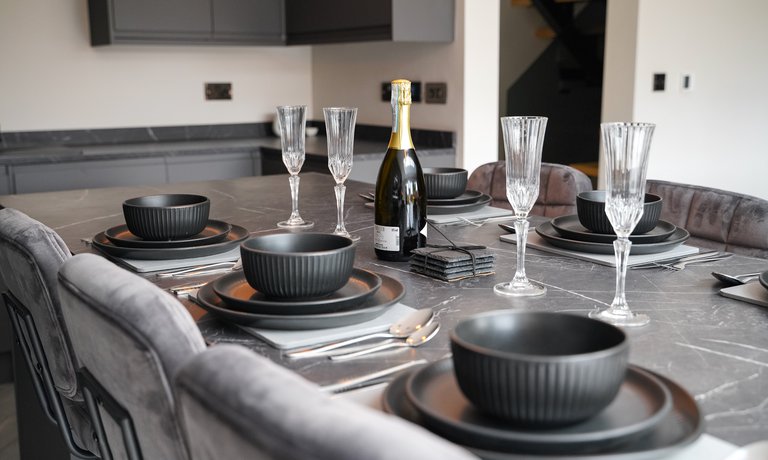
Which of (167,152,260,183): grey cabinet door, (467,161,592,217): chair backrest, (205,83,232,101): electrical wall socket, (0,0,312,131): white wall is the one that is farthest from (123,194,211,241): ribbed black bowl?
(205,83,232,101): electrical wall socket

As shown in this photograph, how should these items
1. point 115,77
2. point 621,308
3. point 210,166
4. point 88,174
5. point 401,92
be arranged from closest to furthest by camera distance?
1. point 621,308
2. point 401,92
3. point 88,174
4. point 210,166
5. point 115,77

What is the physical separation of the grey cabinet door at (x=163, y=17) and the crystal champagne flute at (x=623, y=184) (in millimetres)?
3430

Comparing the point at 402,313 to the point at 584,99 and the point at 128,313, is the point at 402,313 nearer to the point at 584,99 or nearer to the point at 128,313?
the point at 128,313

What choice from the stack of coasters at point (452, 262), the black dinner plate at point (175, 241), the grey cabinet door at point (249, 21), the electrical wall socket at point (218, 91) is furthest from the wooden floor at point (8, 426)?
the grey cabinet door at point (249, 21)

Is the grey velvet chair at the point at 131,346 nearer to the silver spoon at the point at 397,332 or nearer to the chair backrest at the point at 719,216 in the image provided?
the silver spoon at the point at 397,332

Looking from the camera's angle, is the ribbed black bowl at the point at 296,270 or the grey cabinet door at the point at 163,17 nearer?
the ribbed black bowl at the point at 296,270

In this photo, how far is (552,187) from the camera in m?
2.45

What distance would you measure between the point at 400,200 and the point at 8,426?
2.11 m

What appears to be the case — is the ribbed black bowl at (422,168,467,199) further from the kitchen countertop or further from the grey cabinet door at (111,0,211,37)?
the grey cabinet door at (111,0,211,37)

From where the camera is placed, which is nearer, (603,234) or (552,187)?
(603,234)

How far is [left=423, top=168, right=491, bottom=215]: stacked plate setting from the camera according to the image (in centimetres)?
197

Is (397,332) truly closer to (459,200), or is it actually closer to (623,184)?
(623,184)

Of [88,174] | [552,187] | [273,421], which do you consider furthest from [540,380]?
[88,174]

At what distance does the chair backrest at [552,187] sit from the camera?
7.93 feet
